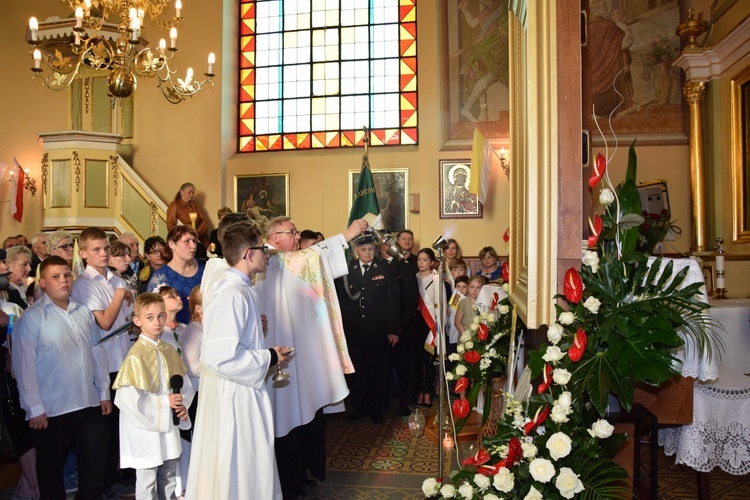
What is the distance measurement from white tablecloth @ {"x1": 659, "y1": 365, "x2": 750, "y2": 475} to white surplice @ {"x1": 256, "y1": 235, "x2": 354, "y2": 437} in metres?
2.32

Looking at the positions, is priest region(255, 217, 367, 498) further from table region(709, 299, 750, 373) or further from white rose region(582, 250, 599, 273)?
table region(709, 299, 750, 373)

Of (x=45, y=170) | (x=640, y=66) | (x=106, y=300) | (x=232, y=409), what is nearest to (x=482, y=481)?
(x=232, y=409)

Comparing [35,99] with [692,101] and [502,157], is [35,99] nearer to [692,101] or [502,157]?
[502,157]

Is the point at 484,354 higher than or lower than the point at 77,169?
lower

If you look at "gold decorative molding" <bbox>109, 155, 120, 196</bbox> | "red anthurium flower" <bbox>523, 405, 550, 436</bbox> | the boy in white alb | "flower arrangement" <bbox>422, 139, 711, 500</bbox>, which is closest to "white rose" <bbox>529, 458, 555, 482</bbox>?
"flower arrangement" <bbox>422, 139, 711, 500</bbox>

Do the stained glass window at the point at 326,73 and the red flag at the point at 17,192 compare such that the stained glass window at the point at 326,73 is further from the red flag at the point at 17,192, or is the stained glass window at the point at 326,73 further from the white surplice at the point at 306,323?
the white surplice at the point at 306,323

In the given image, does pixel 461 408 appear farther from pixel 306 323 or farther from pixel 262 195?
pixel 262 195

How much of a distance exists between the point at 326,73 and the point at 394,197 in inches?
113

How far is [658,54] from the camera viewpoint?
1115 cm

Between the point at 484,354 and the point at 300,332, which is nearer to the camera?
the point at 484,354

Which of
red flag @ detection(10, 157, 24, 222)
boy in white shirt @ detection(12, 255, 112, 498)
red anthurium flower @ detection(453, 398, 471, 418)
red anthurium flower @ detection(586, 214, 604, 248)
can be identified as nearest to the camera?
red anthurium flower @ detection(586, 214, 604, 248)

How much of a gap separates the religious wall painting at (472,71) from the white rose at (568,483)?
1003 cm

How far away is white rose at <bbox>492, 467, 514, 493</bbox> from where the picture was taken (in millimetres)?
2338

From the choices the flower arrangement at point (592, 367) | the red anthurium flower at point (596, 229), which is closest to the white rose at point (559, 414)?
the flower arrangement at point (592, 367)
